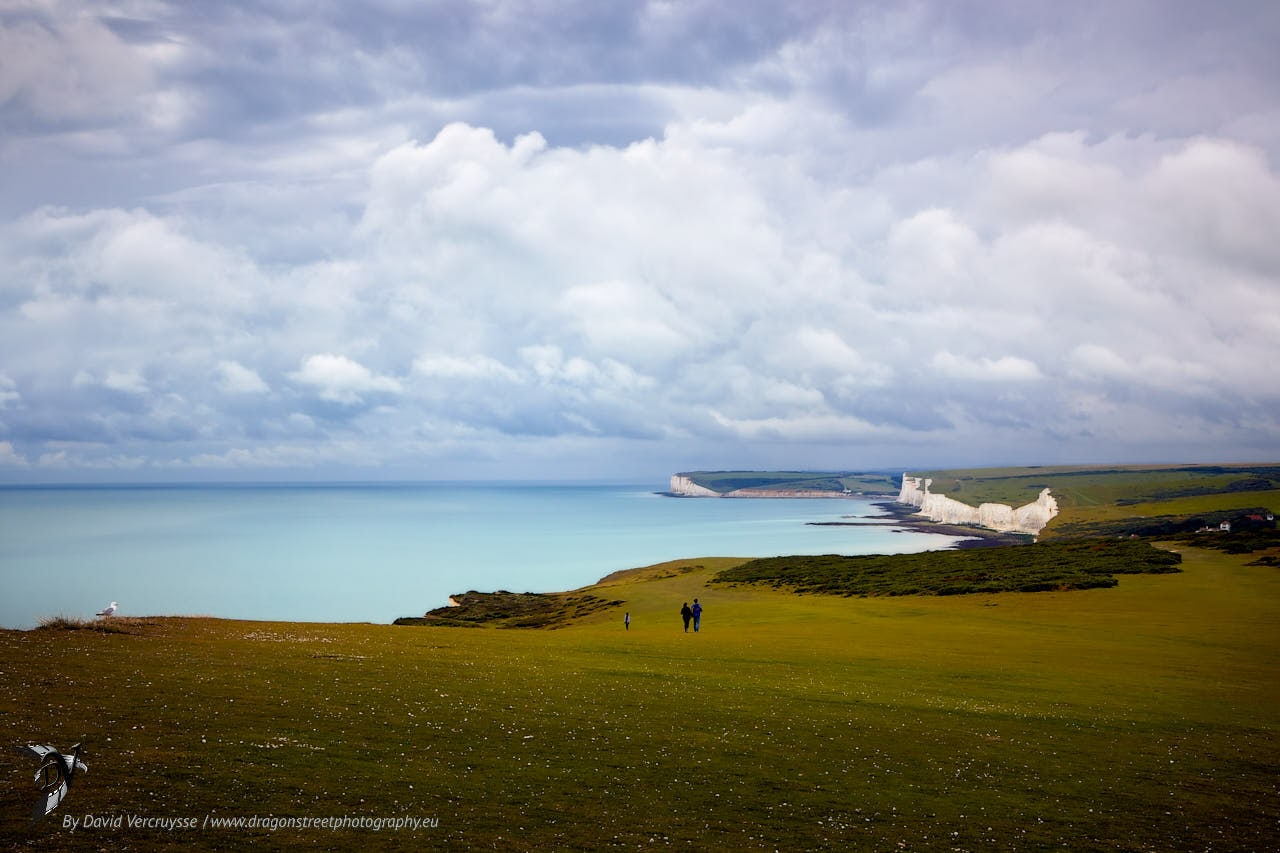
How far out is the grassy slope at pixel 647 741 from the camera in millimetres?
13789

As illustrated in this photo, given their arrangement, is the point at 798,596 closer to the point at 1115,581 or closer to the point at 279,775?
the point at 1115,581

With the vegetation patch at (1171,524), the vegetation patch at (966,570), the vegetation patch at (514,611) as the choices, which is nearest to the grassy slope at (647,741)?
the vegetation patch at (966,570)

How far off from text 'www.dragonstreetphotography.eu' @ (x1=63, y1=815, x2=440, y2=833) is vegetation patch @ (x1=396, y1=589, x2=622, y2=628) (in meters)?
52.4

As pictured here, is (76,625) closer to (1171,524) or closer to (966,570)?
(966,570)

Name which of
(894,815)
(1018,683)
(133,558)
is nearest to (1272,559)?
(1018,683)

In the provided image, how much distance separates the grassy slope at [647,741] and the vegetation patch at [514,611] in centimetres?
3786

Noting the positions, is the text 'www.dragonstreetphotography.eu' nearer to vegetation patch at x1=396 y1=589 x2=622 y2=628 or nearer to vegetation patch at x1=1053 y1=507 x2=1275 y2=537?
vegetation patch at x1=396 y1=589 x2=622 y2=628

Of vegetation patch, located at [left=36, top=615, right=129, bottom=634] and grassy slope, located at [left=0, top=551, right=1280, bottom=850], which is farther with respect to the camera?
vegetation patch, located at [left=36, top=615, right=129, bottom=634]

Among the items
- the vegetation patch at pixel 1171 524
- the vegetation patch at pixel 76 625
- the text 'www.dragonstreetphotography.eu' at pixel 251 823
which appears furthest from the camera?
the vegetation patch at pixel 1171 524

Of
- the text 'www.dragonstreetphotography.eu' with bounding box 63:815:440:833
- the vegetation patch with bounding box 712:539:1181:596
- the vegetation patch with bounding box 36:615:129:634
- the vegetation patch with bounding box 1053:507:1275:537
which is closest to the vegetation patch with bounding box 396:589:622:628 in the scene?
the vegetation patch with bounding box 712:539:1181:596

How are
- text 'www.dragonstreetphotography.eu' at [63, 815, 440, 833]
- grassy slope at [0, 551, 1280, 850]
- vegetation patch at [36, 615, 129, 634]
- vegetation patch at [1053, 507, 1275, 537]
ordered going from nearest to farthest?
text 'www.dragonstreetphotography.eu' at [63, 815, 440, 833] < grassy slope at [0, 551, 1280, 850] < vegetation patch at [36, 615, 129, 634] < vegetation patch at [1053, 507, 1275, 537]

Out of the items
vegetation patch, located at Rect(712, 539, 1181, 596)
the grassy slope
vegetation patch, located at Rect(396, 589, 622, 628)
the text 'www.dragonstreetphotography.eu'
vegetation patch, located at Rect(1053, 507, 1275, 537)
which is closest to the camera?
the text 'www.dragonstreetphotography.eu'

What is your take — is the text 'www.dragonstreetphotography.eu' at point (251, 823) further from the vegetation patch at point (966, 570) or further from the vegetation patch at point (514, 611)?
the vegetation patch at point (966, 570)

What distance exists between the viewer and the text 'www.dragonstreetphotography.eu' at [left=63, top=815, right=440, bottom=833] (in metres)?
12.1
